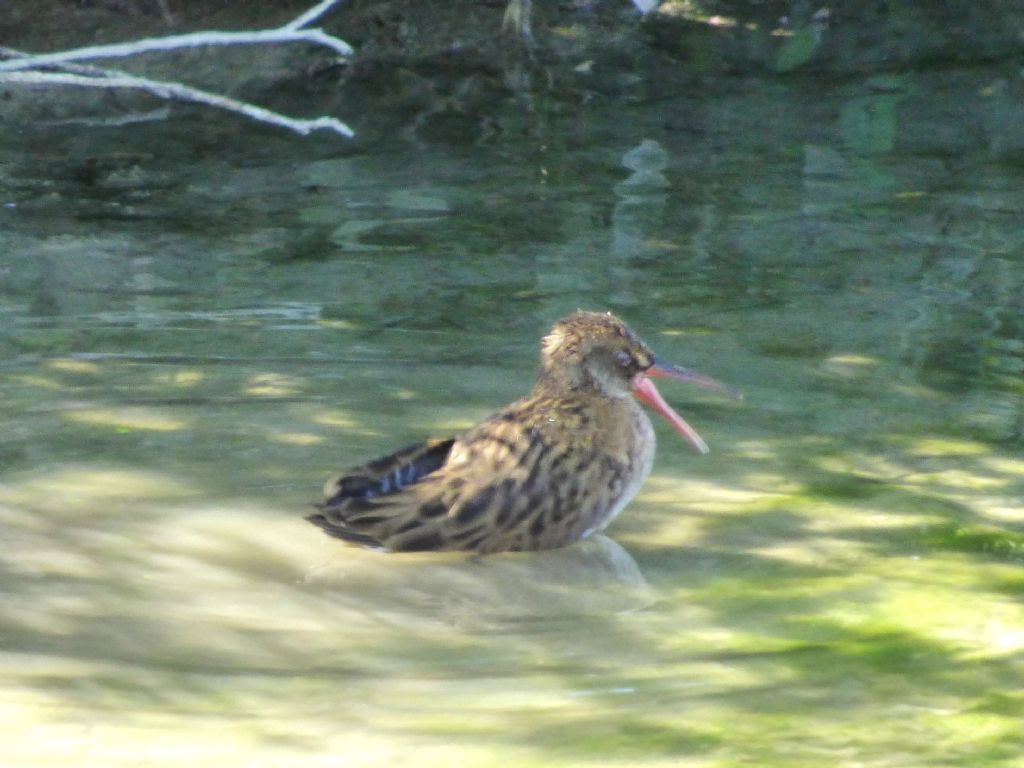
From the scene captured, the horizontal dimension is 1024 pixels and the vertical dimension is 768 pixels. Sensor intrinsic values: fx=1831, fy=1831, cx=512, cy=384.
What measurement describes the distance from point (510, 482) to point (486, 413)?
1520 millimetres

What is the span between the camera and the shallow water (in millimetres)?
4723

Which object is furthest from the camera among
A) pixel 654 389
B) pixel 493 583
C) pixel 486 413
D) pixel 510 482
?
pixel 486 413

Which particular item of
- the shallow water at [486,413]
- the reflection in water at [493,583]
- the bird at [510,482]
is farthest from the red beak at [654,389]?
the reflection in water at [493,583]

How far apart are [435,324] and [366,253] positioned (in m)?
1.30

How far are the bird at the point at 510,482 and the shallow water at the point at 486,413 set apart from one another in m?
0.12

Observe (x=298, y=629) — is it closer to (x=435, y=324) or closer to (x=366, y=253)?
(x=435, y=324)

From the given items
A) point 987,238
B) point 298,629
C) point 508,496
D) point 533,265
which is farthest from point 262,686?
point 987,238

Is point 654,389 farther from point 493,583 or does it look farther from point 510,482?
point 493,583

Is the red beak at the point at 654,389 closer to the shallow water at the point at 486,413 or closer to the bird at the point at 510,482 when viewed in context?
the bird at the point at 510,482

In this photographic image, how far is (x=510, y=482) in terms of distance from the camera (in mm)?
5953

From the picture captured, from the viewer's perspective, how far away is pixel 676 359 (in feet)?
27.1

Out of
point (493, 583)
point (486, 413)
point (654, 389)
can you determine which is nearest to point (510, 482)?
point (493, 583)

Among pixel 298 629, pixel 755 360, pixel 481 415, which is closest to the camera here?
pixel 298 629

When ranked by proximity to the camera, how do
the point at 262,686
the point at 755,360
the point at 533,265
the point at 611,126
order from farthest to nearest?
1. the point at 611,126
2. the point at 533,265
3. the point at 755,360
4. the point at 262,686
